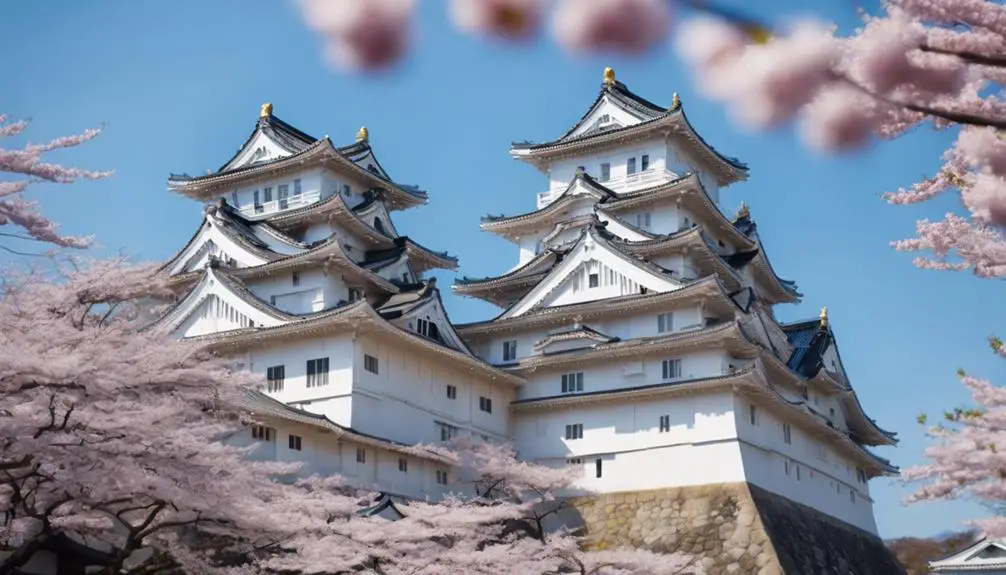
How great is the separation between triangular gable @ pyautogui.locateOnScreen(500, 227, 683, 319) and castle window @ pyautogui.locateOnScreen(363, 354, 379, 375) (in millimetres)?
7665

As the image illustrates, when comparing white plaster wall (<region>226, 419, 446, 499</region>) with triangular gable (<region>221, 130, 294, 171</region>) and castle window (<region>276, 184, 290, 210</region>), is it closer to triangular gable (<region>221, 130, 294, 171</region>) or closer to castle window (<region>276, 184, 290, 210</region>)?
castle window (<region>276, 184, 290, 210</region>)

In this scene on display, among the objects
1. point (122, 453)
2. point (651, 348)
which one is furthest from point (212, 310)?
point (122, 453)

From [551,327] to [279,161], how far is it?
35.5 ft

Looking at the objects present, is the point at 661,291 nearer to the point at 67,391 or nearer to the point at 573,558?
the point at 573,558

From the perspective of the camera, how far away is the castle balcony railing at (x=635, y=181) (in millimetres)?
42031

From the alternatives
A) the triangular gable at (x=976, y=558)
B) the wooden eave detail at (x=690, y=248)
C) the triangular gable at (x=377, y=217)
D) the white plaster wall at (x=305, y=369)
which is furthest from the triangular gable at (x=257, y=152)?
the triangular gable at (x=976, y=558)

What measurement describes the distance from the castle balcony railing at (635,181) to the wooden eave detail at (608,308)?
20.6ft

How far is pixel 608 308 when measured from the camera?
124 ft

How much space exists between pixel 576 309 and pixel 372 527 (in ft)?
48.9

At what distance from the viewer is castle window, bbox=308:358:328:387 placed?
3212 centimetres

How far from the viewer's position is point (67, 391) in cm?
1745

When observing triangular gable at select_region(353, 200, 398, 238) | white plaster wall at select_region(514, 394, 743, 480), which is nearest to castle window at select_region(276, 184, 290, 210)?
triangular gable at select_region(353, 200, 398, 238)

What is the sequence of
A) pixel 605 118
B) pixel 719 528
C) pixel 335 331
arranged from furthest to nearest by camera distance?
pixel 605 118, pixel 719 528, pixel 335 331

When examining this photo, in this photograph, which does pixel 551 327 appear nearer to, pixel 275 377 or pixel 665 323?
pixel 665 323
